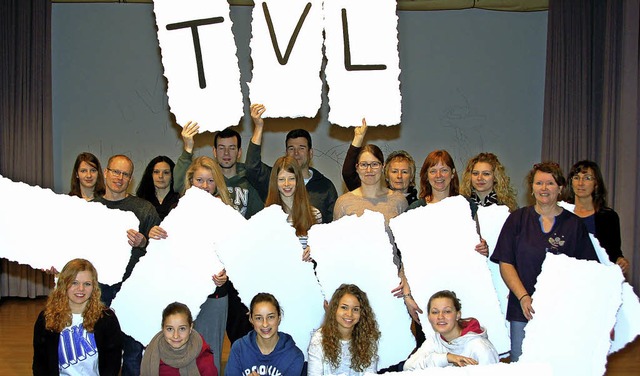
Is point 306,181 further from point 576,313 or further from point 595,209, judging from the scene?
point 576,313

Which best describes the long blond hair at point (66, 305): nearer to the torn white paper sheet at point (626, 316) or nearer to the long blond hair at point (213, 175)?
the long blond hair at point (213, 175)

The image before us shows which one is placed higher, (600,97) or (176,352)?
(600,97)

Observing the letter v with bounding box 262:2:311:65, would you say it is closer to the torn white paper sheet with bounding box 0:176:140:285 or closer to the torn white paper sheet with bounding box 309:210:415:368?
the torn white paper sheet with bounding box 309:210:415:368

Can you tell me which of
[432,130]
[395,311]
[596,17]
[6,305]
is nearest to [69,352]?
[395,311]

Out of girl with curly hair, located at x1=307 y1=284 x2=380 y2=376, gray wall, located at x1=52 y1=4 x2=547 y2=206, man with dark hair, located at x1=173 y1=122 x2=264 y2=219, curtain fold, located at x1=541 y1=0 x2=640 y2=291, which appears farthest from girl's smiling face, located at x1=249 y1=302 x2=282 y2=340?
gray wall, located at x1=52 y1=4 x2=547 y2=206

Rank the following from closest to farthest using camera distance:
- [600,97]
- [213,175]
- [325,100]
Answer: [213,175] < [600,97] < [325,100]

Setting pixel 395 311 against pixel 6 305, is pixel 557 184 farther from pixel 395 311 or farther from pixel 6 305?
pixel 6 305

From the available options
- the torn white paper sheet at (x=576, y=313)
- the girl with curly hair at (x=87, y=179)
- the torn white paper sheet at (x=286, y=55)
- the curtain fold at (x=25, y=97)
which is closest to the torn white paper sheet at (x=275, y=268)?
the torn white paper sheet at (x=286, y=55)

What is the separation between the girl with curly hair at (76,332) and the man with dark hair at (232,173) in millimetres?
697

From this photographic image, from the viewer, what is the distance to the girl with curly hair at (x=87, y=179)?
3.85 m

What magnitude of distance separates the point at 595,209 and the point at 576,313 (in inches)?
32.5

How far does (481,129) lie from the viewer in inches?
263

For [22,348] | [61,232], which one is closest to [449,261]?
[61,232]

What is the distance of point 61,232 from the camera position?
3.60m
